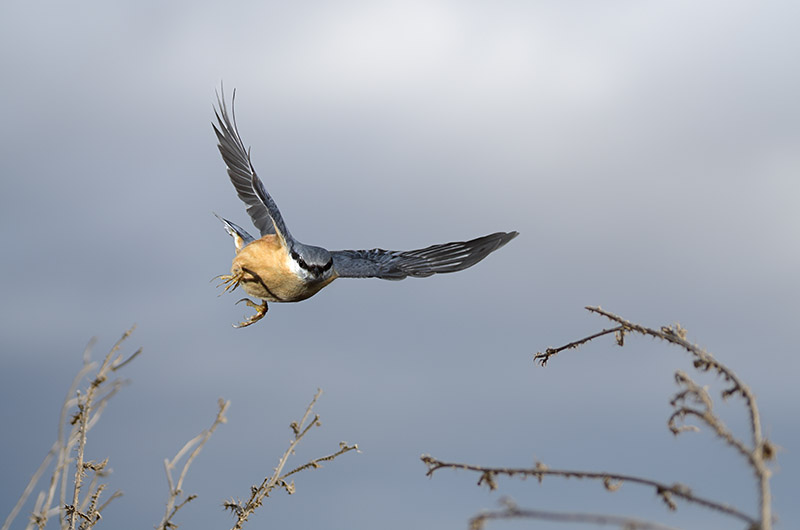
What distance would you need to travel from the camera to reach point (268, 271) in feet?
20.0

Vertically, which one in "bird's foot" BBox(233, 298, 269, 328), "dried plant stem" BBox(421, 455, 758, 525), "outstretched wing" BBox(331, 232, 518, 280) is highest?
"outstretched wing" BBox(331, 232, 518, 280)

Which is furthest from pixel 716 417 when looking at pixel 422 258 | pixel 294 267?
pixel 422 258

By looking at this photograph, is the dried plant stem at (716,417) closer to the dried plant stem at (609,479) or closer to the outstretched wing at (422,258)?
the dried plant stem at (609,479)

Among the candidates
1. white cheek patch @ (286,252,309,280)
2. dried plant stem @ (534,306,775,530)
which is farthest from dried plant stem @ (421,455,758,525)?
white cheek patch @ (286,252,309,280)

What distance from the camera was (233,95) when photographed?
7.09m

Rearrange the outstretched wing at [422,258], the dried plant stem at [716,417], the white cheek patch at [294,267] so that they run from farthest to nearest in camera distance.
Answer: the outstretched wing at [422,258]
the white cheek patch at [294,267]
the dried plant stem at [716,417]

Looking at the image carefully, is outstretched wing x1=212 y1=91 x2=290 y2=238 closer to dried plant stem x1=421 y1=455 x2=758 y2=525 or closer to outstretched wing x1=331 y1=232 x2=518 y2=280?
outstretched wing x1=331 y1=232 x2=518 y2=280

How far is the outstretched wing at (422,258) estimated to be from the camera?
707 cm

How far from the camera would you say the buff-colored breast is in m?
6.10

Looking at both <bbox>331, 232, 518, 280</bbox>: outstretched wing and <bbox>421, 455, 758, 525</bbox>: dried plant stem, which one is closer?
<bbox>421, 455, 758, 525</bbox>: dried plant stem

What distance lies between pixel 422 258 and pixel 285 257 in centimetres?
179

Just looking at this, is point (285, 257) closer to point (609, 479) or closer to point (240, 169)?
point (240, 169)

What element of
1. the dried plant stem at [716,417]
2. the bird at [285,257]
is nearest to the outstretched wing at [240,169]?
the bird at [285,257]

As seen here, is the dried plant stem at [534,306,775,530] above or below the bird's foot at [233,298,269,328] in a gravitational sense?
below
